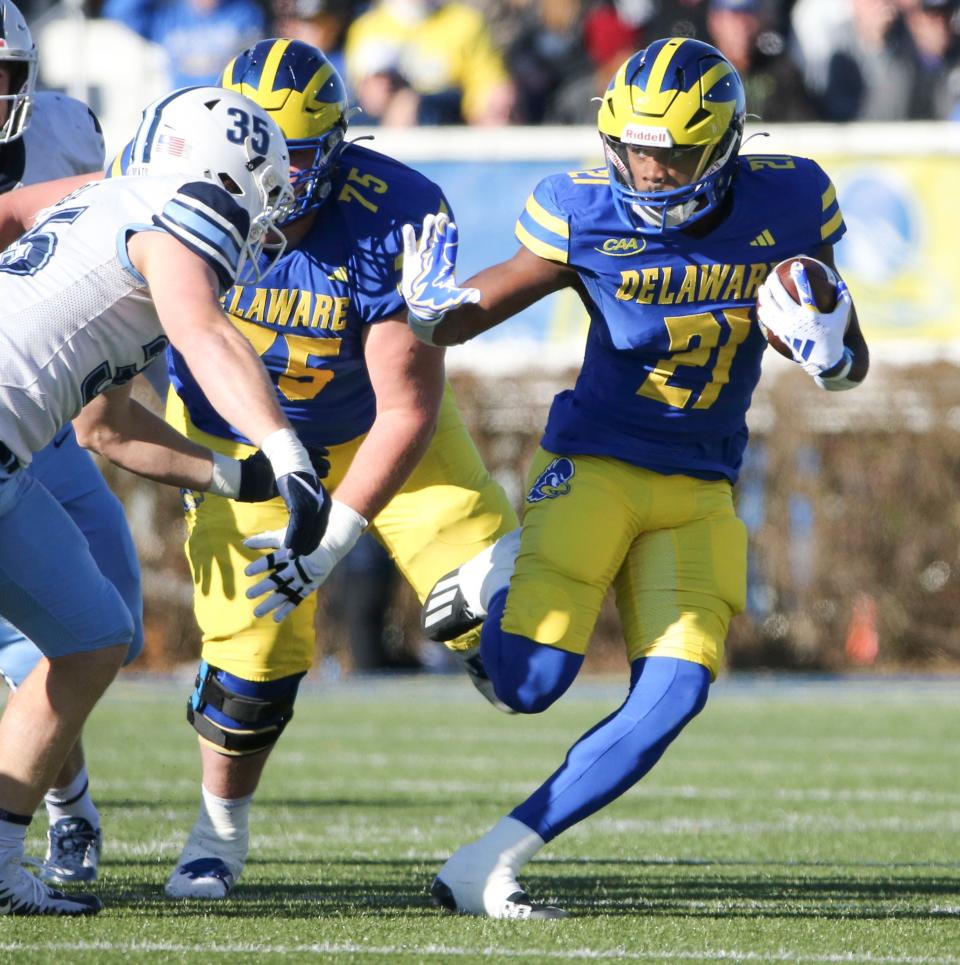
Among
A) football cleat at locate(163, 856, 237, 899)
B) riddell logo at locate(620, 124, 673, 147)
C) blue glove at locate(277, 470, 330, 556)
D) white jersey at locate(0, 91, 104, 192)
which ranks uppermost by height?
riddell logo at locate(620, 124, 673, 147)

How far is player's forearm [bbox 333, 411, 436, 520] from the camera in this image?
4441 mm

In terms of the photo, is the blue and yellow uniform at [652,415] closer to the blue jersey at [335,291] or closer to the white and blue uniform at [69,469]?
the blue jersey at [335,291]

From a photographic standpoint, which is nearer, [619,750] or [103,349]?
[103,349]

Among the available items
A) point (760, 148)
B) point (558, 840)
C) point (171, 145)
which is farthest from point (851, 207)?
point (171, 145)

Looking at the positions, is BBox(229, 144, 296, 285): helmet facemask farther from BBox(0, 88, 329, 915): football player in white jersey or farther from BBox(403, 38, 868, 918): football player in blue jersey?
BBox(403, 38, 868, 918): football player in blue jersey

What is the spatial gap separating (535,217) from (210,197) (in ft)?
3.21

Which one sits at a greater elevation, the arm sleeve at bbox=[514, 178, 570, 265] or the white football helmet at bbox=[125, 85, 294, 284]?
the white football helmet at bbox=[125, 85, 294, 284]

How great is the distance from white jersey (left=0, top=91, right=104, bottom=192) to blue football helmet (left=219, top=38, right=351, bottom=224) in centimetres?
67

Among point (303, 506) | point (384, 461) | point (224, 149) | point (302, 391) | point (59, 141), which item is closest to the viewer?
point (303, 506)

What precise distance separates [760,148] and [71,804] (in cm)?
796

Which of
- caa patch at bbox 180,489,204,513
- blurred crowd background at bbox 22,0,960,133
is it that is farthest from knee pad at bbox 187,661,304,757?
blurred crowd background at bbox 22,0,960,133

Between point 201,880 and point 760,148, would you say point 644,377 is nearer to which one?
point 201,880

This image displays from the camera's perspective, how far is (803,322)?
4148 millimetres

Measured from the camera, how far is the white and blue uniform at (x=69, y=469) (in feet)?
16.1
